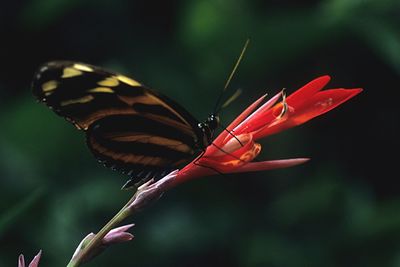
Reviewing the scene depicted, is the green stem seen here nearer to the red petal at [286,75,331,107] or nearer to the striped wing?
the striped wing

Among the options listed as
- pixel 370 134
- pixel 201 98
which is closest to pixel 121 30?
pixel 201 98

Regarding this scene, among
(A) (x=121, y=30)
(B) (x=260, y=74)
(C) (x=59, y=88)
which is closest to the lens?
(C) (x=59, y=88)

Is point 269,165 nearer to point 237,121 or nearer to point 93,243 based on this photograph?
point 237,121

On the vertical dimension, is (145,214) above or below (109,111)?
below

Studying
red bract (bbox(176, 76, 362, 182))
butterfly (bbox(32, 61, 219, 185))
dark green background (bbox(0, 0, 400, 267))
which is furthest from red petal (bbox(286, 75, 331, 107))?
dark green background (bbox(0, 0, 400, 267))

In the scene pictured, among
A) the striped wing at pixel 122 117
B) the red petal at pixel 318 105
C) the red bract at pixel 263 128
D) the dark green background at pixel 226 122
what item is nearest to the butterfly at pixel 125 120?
the striped wing at pixel 122 117

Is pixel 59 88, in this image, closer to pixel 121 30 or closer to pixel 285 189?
pixel 285 189

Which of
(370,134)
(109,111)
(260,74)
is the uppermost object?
(109,111)

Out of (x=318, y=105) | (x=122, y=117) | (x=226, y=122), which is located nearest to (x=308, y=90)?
(x=318, y=105)
